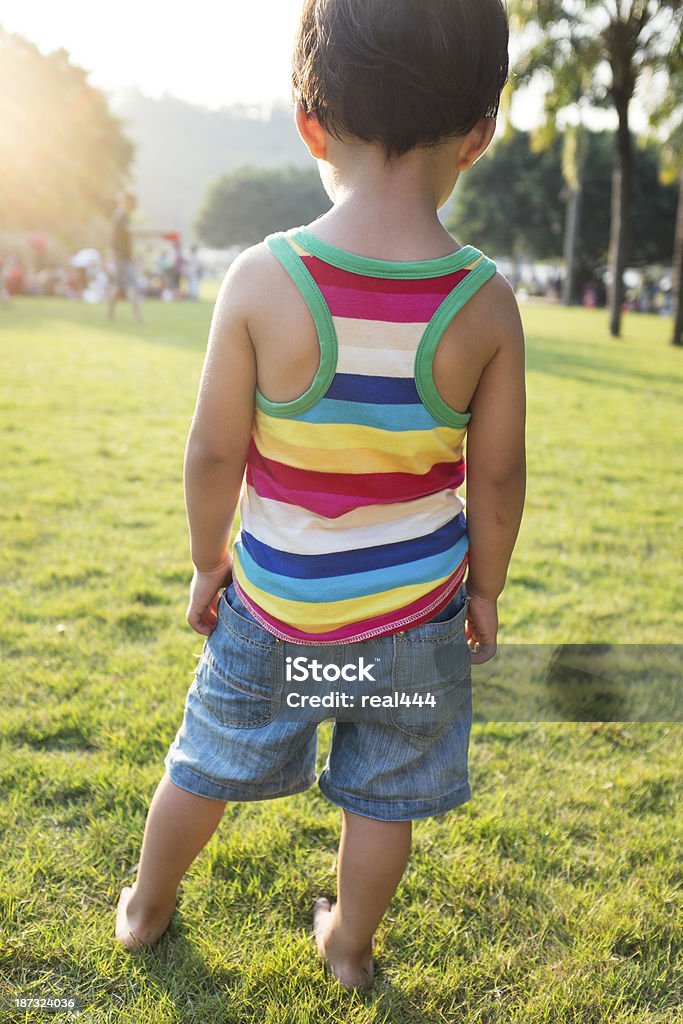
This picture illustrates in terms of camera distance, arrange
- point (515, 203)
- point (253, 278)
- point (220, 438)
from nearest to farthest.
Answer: point (253, 278), point (220, 438), point (515, 203)

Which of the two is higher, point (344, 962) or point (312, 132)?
point (312, 132)

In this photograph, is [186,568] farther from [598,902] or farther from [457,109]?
[457,109]

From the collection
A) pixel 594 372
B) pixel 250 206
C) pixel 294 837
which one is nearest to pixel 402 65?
pixel 294 837

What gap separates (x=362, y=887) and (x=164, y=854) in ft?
1.21

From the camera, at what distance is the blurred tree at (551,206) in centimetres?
3997

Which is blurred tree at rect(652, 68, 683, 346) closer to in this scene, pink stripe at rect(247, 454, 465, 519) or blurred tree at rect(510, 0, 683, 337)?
blurred tree at rect(510, 0, 683, 337)

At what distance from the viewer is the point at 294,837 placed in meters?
2.02

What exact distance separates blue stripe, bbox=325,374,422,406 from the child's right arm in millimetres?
153

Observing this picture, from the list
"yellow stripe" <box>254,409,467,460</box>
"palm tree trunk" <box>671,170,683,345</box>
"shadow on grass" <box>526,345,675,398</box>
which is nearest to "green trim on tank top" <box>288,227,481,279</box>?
"yellow stripe" <box>254,409,467,460</box>

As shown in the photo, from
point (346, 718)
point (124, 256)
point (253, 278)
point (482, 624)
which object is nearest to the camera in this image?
point (253, 278)

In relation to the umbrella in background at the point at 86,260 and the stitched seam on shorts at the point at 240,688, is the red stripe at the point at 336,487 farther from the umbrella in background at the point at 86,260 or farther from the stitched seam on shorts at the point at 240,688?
the umbrella in background at the point at 86,260

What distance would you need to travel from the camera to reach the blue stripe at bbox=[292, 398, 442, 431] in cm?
127

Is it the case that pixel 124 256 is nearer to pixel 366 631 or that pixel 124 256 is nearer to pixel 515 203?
pixel 366 631

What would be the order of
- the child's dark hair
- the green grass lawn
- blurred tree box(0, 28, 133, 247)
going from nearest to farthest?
the child's dark hair < the green grass lawn < blurred tree box(0, 28, 133, 247)
